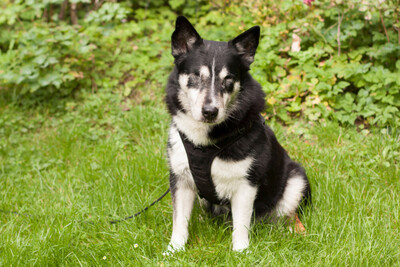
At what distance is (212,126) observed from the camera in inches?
107

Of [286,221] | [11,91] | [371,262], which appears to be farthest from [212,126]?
[11,91]

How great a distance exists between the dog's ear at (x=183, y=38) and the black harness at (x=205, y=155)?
56 centimetres

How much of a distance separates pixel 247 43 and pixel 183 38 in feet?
1.41

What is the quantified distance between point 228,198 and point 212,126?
1.71 ft

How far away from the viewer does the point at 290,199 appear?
123 inches

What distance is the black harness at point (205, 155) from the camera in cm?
268

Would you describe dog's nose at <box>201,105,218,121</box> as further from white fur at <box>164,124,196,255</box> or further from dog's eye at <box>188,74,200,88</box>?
white fur at <box>164,124,196,255</box>

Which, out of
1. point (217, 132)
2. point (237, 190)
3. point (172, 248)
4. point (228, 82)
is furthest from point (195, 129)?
point (172, 248)

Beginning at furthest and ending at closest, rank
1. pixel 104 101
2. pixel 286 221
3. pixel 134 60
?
pixel 134 60, pixel 104 101, pixel 286 221

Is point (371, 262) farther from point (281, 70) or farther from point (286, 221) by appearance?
point (281, 70)

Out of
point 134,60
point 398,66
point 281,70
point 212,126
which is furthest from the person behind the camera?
point 134,60

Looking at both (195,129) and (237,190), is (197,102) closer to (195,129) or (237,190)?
(195,129)

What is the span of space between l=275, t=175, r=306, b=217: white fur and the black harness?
662mm

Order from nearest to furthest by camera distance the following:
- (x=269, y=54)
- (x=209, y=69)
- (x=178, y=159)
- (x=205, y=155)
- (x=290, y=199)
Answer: (x=209, y=69), (x=205, y=155), (x=178, y=159), (x=290, y=199), (x=269, y=54)
